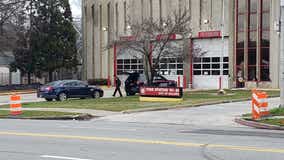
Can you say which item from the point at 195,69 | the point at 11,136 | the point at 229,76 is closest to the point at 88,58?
the point at 195,69

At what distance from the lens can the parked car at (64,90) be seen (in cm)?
3722

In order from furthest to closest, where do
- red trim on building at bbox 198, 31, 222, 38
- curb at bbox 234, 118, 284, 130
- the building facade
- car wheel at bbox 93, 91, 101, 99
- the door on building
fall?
the door on building < red trim on building at bbox 198, 31, 222, 38 < the building facade < car wheel at bbox 93, 91, 101, 99 < curb at bbox 234, 118, 284, 130

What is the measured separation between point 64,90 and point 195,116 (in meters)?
15.9

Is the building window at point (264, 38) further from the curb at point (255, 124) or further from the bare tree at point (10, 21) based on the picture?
the curb at point (255, 124)

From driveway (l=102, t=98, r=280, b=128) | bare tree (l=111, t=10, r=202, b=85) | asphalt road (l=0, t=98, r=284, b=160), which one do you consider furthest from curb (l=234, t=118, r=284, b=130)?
bare tree (l=111, t=10, r=202, b=85)

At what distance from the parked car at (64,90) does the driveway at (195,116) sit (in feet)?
40.4

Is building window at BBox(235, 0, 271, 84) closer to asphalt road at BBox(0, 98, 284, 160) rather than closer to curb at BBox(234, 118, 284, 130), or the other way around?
curb at BBox(234, 118, 284, 130)

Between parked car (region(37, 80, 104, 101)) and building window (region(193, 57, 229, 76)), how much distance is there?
17505mm

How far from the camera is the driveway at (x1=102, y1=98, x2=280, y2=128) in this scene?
839 inches

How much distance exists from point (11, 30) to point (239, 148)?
4947cm

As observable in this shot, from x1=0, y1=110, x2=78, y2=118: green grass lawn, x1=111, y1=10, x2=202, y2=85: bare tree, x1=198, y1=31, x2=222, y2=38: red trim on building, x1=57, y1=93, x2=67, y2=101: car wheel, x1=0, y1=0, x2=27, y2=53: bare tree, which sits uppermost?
x1=0, y1=0, x2=27, y2=53: bare tree

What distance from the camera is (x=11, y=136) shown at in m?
15.9

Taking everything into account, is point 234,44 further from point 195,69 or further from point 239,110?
point 239,110

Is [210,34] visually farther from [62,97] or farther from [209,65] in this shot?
[62,97]
